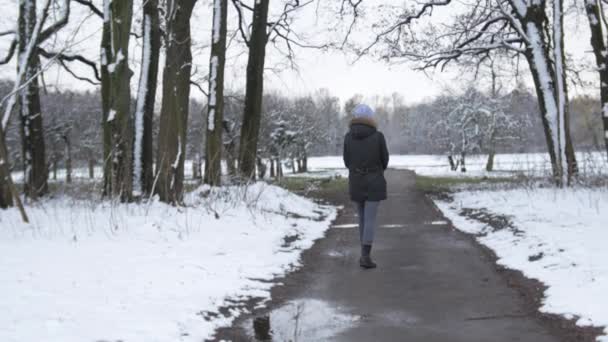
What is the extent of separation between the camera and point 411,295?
5.95 metres

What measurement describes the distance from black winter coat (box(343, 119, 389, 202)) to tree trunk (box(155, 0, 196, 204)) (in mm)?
4996

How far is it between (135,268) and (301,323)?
6.90ft

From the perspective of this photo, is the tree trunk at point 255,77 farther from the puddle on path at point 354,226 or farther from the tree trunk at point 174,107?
the puddle on path at point 354,226

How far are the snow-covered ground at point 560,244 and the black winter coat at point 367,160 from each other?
6.48 ft

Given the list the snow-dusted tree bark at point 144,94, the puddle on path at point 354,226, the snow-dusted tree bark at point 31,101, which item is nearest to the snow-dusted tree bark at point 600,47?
the puddle on path at point 354,226

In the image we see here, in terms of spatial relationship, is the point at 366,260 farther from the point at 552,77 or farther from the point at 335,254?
the point at 552,77

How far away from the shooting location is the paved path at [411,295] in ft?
15.3

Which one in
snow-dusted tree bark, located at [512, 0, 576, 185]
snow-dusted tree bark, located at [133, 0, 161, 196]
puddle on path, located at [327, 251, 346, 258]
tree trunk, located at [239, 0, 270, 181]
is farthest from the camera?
tree trunk, located at [239, 0, 270, 181]

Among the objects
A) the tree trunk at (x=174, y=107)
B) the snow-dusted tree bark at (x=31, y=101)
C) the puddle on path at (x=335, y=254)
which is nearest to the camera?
the puddle on path at (x=335, y=254)

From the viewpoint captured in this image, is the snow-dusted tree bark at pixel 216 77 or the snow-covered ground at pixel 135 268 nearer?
the snow-covered ground at pixel 135 268

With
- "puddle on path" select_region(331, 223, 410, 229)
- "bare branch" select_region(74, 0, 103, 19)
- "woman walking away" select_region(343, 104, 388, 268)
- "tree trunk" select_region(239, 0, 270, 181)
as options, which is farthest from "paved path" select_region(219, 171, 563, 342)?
"bare branch" select_region(74, 0, 103, 19)

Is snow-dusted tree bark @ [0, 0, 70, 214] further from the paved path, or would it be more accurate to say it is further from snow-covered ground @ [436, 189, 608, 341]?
snow-covered ground @ [436, 189, 608, 341]

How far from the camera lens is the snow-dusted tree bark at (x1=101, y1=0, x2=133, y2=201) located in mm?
10719

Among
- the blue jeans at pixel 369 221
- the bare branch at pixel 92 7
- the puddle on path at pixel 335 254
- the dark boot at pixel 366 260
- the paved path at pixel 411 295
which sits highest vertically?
the bare branch at pixel 92 7
